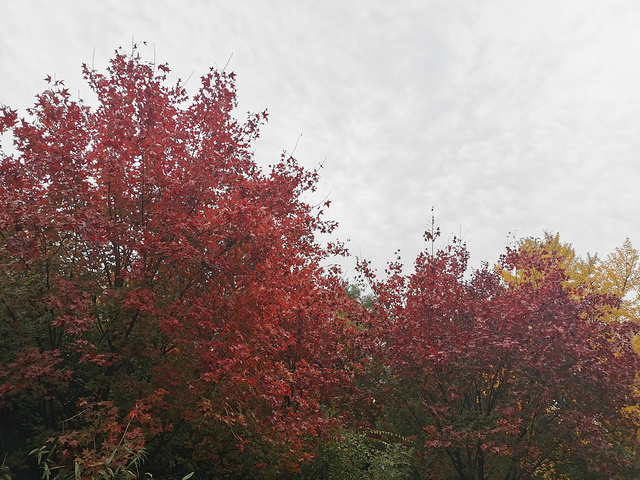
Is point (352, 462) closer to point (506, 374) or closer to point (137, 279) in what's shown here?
point (506, 374)

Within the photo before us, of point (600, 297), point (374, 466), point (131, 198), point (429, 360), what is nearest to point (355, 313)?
point (429, 360)

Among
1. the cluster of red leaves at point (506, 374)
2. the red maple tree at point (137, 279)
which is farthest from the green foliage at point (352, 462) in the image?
the red maple tree at point (137, 279)

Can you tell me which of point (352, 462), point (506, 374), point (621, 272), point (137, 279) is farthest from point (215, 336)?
point (621, 272)

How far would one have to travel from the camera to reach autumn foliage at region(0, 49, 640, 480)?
5.55m

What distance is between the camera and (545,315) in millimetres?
9367

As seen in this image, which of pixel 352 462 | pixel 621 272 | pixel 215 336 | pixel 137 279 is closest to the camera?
pixel 137 279

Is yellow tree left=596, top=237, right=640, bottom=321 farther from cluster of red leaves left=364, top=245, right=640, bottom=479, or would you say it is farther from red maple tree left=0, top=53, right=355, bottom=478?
red maple tree left=0, top=53, right=355, bottom=478

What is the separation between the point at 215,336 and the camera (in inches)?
282

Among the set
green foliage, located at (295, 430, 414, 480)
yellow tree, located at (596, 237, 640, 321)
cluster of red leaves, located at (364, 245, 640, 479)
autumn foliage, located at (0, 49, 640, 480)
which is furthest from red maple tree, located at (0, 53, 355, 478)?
yellow tree, located at (596, 237, 640, 321)

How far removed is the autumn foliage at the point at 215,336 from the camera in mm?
5547

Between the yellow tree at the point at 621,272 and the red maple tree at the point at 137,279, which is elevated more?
the yellow tree at the point at 621,272

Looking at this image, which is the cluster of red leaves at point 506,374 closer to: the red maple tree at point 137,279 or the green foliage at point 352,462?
the green foliage at point 352,462

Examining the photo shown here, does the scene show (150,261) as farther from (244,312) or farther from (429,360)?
(429,360)

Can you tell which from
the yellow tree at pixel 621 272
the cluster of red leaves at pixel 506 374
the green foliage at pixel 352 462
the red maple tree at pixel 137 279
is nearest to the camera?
the red maple tree at pixel 137 279
